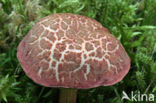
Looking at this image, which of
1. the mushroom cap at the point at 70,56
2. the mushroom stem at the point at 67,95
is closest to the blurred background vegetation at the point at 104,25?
the mushroom stem at the point at 67,95

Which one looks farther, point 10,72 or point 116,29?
point 116,29

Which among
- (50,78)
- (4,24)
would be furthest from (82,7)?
(50,78)

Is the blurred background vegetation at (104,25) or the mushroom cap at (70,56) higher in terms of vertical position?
the mushroom cap at (70,56)

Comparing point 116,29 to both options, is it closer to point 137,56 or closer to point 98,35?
point 137,56

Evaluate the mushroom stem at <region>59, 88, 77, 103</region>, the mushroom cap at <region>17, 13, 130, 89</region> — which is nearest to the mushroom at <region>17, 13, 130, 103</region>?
the mushroom cap at <region>17, 13, 130, 89</region>

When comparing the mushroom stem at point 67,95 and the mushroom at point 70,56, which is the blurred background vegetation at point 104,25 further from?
the mushroom at point 70,56

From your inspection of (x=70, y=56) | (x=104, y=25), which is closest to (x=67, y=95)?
(x=70, y=56)

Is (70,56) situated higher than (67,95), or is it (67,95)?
(70,56)

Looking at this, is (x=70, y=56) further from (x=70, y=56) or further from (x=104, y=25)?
(x=104, y=25)
